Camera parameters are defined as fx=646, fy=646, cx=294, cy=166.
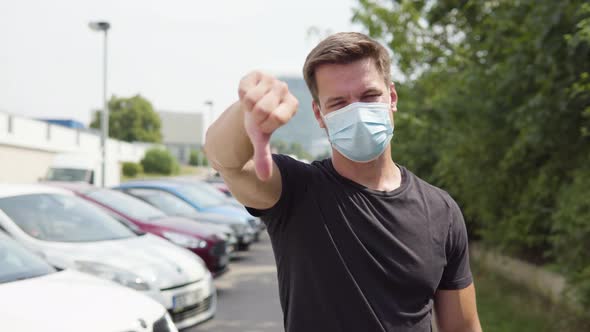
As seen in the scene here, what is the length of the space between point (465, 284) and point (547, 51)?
4529 millimetres

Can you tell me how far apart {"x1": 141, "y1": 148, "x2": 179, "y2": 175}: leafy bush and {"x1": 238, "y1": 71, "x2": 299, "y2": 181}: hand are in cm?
6800

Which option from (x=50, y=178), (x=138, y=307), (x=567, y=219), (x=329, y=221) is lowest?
(x=50, y=178)

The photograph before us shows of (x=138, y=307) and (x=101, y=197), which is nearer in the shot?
(x=138, y=307)

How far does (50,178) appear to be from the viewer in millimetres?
23547

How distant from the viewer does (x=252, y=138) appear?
129 centimetres

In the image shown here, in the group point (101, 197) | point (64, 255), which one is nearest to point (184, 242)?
point (101, 197)

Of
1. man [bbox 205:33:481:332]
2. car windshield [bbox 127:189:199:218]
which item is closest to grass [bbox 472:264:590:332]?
man [bbox 205:33:481:332]

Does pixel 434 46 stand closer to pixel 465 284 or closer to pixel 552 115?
pixel 552 115

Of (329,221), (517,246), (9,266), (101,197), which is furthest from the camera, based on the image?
(101,197)

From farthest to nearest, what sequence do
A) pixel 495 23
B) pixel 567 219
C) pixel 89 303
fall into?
1. pixel 495 23
2. pixel 567 219
3. pixel 89 303

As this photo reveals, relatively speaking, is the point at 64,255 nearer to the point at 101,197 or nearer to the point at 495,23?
the point at 101,197

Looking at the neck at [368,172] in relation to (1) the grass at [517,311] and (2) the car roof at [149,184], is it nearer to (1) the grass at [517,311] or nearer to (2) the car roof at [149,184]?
(1) the grass at [517,311]

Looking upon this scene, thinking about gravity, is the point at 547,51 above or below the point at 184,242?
above

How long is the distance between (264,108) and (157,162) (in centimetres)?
6826
